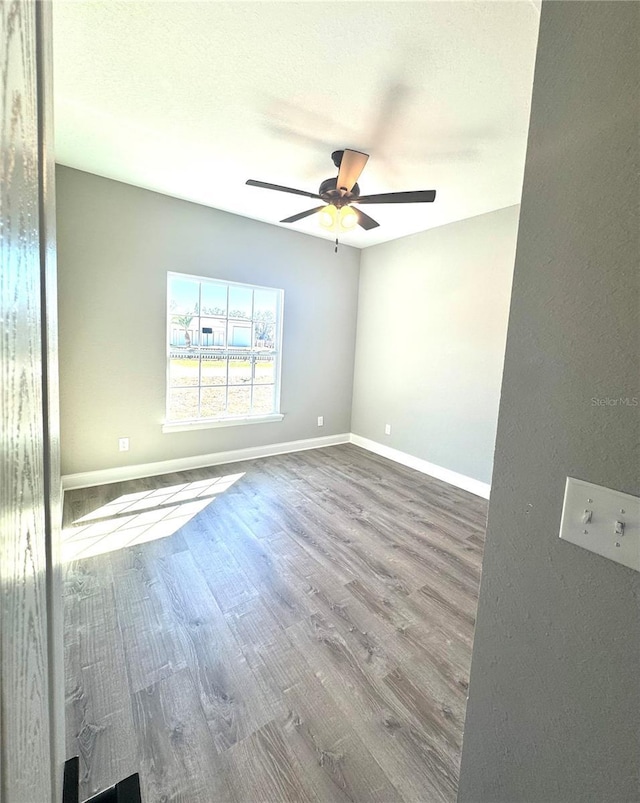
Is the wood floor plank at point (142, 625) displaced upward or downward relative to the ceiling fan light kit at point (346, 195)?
downward

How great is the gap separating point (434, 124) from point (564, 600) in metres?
2.46

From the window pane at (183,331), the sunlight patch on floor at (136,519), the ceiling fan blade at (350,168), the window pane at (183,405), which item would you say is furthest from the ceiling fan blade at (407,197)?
the sunlight patch on floor at (136,519)

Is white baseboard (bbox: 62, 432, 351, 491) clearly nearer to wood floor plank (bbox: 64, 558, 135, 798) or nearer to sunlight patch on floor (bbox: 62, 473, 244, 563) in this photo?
sunlight patch on floor (bbox: 62, 473, 244, 563)

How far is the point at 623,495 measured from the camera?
1.79 ft

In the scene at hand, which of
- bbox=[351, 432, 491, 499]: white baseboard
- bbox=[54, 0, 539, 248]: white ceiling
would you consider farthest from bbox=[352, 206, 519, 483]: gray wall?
bbox=[54, 0, 539, 248]: white ceiling

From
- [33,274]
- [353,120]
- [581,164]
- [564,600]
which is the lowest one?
[564,600]

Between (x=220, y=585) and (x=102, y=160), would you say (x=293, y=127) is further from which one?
(x=220, y=585)

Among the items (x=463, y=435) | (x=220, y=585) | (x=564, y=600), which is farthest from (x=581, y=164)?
(x=463, y=435)

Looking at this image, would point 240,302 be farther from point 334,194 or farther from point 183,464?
point 183,464

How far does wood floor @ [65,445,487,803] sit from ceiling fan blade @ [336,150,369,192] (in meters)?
2.47

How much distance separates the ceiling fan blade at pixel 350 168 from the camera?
6.60 feet

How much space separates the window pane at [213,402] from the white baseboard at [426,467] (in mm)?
1990

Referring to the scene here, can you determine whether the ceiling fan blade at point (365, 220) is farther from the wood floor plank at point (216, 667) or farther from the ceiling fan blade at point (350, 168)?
the wood floor plank at point (216, 667)

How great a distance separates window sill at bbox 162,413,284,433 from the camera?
3443 millimetres
